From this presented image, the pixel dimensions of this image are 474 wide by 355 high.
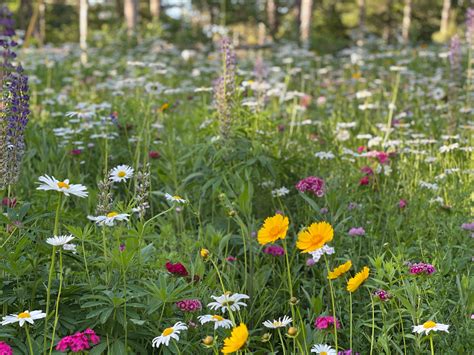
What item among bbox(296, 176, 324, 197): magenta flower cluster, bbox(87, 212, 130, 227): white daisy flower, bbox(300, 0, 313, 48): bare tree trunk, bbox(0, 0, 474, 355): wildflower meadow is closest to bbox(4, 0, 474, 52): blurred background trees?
bbox(300, 0, 313, 48): bare tree trunk

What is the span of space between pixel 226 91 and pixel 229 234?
1195 mm

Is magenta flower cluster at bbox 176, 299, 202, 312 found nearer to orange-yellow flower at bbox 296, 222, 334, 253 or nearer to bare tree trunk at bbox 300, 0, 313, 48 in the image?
orange-yellow flower at bbox 296, 222, 334, 253

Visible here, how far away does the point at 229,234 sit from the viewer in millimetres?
2508

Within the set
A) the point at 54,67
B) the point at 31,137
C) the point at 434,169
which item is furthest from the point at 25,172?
the point at 54,67

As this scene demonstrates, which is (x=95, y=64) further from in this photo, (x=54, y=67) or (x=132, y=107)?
(x=132, y=107)

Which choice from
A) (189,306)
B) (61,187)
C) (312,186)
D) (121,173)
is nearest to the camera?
(61,187)

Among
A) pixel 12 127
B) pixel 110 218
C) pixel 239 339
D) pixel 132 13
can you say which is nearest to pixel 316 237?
→ pixel 239 339

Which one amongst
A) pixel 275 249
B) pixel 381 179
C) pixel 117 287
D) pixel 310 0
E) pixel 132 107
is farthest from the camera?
pixel 310 0

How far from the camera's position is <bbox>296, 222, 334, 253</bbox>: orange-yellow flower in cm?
180

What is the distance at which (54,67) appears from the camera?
8.88 metres

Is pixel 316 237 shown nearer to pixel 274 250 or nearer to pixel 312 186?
pixel 274 250

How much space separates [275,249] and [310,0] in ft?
41.7

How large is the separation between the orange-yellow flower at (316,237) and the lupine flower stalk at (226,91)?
1.60 metres

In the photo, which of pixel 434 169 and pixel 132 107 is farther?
pixel 132 107
